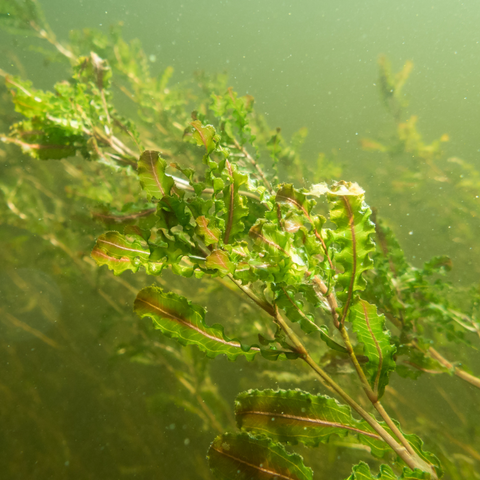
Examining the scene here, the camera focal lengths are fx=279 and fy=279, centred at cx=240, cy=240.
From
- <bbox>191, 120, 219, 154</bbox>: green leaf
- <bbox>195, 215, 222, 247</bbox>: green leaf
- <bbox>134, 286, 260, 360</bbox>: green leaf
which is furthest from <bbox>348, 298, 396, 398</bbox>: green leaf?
<bbox>191, 120, 219, 154</bbox>: green leaf

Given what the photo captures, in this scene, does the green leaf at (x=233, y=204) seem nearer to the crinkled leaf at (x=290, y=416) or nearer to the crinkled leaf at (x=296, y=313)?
the crinkled leaf at (x=296, y=313)

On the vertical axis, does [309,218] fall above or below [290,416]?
above

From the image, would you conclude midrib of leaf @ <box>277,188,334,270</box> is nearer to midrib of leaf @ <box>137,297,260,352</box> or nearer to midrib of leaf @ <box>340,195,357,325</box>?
midrib of leaf @ <box>340,195,357,325</box>

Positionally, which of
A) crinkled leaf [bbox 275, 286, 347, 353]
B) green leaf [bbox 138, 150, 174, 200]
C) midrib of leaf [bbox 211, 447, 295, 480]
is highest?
green leaf [bbox 138, 150, 174, 200]

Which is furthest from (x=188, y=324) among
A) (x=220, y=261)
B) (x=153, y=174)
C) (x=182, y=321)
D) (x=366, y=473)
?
(x=366, y=473)

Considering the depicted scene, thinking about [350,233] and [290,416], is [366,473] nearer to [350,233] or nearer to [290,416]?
[290,416]

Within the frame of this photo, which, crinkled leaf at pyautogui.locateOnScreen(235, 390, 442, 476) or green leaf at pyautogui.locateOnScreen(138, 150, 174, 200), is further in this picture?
crinkled leaf at pyautogui.locateOnScreen(235, 390, 442, 476)


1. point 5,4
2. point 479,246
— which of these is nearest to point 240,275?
point 5,4
